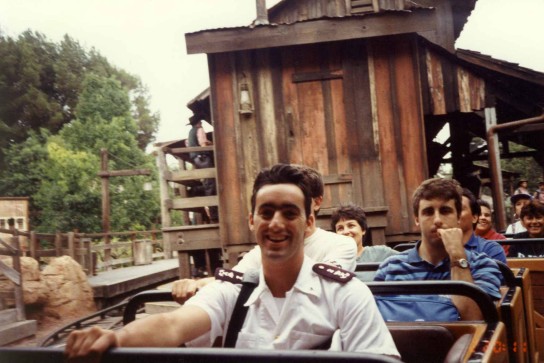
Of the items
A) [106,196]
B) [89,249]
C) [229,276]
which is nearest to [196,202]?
[229,276]

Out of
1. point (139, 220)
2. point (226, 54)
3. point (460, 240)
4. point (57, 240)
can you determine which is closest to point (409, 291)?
point (460, 240)

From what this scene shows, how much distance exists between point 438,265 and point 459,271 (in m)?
0.22

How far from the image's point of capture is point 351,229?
3.69 metres

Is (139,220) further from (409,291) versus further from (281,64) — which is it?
(409,291)

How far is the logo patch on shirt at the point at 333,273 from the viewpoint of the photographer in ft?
5.27

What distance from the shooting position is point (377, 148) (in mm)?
7176

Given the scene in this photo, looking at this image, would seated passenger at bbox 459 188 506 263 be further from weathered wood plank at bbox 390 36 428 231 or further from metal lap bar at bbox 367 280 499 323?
weathered wood plank at bbox 390 36 428 231

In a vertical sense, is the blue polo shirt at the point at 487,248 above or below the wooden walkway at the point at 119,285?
above

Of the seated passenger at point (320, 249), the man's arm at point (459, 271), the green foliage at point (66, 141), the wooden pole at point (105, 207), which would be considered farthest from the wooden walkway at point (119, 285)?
the man's arm at point (459, 271)

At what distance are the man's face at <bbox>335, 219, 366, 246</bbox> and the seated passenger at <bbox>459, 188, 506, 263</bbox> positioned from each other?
77 cm

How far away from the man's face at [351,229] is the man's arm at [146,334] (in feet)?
7.13

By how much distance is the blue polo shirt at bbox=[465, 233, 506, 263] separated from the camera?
267 centimetres

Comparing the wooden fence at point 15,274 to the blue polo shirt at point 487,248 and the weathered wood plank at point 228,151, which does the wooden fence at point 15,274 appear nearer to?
the weathered wood plank at point 228,151

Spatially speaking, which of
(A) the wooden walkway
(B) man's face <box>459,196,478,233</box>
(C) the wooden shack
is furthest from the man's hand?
(A) the wooden walkway
